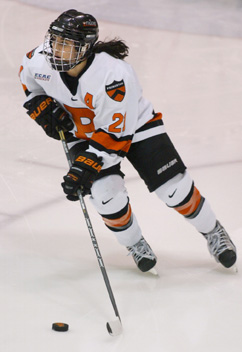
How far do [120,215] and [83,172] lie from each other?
1.05 ft

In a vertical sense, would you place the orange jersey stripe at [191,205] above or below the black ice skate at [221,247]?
above

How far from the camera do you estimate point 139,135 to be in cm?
275

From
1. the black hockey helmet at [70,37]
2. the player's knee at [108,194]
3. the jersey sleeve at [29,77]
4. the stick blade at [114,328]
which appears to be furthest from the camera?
the jersey sleeve at [29,77]

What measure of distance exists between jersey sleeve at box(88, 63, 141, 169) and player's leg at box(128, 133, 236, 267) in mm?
147

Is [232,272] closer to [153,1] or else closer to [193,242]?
[193,242]

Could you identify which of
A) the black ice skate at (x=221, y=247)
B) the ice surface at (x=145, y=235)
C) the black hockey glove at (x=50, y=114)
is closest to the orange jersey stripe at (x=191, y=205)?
the black ice skate at (x=221, y=247)

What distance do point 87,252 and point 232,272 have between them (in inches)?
25.2

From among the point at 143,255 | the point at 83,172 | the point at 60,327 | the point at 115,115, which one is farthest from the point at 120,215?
the point at 60,327

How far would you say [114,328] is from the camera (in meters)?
2.38

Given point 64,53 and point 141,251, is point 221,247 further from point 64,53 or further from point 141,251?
point 64,53

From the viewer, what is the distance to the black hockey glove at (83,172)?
8.22 ft

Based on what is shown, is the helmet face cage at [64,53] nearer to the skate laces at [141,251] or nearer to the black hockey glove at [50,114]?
the black hockey glove at [50,114]

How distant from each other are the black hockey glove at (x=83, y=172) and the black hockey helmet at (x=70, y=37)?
0.34 meters

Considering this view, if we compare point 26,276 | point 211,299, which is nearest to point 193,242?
point 211,299
